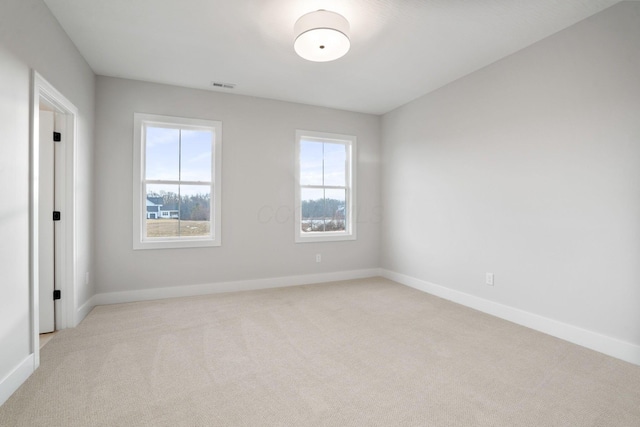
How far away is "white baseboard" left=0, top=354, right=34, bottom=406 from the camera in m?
1.84

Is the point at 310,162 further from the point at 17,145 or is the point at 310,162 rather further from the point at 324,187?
the point at 17,145

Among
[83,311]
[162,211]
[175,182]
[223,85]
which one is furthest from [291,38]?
[83,311]

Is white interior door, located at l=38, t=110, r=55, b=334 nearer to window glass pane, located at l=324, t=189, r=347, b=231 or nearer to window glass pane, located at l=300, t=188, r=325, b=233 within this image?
window glass pane, located at l=300, t=188, r=325, b=233

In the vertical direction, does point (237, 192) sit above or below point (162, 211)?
above

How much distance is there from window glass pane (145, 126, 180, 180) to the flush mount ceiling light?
230cm

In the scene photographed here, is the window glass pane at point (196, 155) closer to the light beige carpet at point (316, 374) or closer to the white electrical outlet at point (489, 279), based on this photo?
the light beige carpet at point (316, 374)

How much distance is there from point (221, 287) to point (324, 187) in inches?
83.9

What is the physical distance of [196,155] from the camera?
4211mm

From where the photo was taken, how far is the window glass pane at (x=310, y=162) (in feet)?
15.8

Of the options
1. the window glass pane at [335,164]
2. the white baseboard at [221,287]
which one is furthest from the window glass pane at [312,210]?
the white baseboard at [221,287]

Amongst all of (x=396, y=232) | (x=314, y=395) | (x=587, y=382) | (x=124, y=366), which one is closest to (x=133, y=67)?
(x=124, y=366)

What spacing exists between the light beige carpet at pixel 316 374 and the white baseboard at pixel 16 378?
0.05m

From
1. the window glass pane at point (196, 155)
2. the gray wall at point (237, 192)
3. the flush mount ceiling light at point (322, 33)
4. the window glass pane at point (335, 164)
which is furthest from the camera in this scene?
the window glass pane at point (335, 164)

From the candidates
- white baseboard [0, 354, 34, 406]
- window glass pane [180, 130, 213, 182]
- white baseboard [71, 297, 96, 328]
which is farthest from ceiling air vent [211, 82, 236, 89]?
white baseboard [0, 354, 34, 406]
